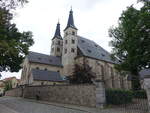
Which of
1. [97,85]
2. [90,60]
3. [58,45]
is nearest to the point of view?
[97,85]

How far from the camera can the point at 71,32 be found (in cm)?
4047

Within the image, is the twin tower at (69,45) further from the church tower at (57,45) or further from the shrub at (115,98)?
the shrub at (115,98)

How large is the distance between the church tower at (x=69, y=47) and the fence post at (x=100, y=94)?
2591 cm

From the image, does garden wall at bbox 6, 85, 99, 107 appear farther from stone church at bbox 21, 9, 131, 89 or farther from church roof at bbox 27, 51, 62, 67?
church roof at bbox 27, 51, 62, 67

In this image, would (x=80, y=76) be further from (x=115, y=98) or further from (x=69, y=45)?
(x=69, y=45)

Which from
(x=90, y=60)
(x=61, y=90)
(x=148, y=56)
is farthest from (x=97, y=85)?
(x=90, y=60)

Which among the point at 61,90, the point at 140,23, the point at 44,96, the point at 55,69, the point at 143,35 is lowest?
the point at 44,96

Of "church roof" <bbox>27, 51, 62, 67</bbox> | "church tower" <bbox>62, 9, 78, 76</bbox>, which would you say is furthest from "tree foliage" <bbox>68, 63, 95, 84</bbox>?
"church roof" <bbox>27, 51, 62, 67</bbox>

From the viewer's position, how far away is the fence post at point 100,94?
10.8 m

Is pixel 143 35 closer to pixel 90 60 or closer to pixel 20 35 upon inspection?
pixel 20 35

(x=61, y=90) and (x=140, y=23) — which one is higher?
(x=140, y=23)

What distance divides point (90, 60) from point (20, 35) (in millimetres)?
22024

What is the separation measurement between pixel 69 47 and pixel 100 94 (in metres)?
28.9

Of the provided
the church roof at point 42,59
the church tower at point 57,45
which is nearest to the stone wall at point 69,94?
the church roof at point 42,59
